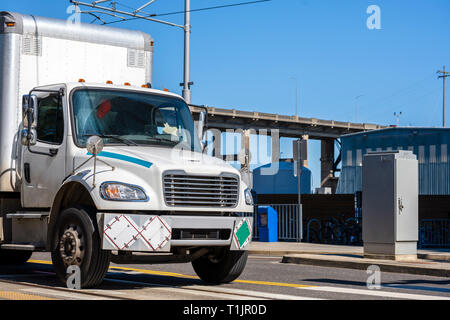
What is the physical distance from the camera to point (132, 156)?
32.3 ft

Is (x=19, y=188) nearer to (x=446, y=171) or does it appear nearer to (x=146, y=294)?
(x=146, y=294)

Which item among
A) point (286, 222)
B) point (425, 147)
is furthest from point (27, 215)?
point (425, 147)

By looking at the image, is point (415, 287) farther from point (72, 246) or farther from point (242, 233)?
point (72, 246)

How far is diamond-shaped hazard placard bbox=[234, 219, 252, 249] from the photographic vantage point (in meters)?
10.2

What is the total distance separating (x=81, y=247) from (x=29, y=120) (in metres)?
2.09

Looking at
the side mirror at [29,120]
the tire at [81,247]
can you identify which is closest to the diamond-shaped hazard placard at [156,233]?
the tire at [81,247]

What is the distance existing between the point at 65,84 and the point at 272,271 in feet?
16.9

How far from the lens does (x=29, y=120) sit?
1070 cm

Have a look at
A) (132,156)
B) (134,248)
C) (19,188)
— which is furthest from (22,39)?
(134,248)

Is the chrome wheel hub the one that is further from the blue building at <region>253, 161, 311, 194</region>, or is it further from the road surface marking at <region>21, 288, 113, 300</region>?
the blue building at <region>253, 161, 311, 194</region>

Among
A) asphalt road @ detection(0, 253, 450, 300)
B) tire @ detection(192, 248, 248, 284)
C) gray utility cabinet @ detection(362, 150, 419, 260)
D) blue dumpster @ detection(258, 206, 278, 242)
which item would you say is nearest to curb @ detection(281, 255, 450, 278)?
asphalt road @ detection(0, 253, 450, 300)

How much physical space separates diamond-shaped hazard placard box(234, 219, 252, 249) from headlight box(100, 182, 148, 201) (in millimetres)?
1379

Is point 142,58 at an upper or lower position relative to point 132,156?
upper

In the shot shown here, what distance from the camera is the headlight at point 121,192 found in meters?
9.45
